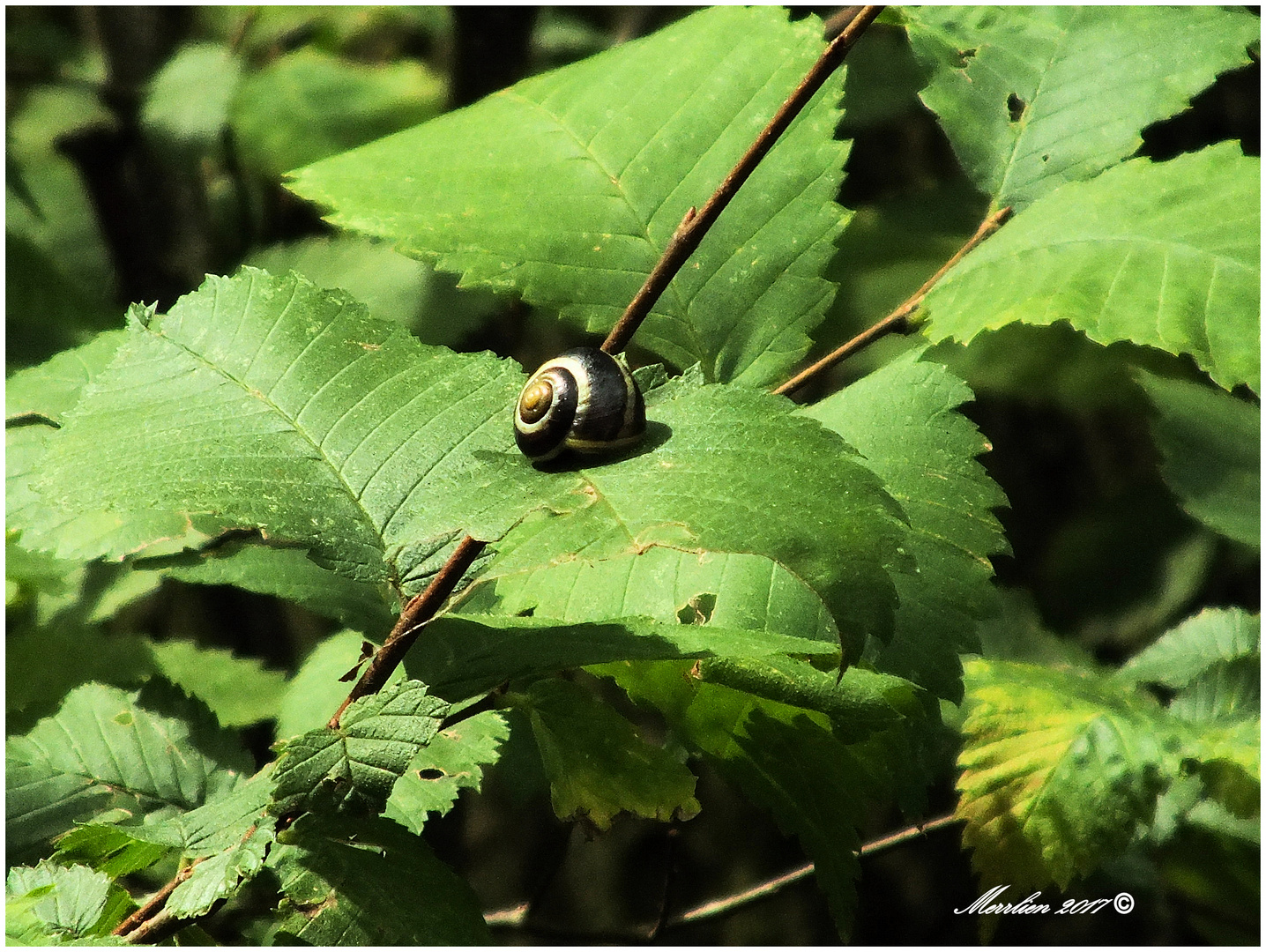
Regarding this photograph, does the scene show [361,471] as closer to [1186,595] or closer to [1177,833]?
[1177,833]

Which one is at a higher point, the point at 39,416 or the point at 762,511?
the point at 762,511

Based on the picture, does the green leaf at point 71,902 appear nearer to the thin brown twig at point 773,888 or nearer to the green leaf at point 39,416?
the green leaf at point 39,416

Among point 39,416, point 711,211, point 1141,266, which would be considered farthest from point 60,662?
point 1141,266

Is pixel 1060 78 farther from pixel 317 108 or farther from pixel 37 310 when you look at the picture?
pixel 317 108

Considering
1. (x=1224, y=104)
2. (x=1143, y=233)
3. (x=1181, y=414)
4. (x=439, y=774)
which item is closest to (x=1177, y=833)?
(x=1181, y=414)

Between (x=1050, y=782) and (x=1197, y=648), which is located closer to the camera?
(x=1050, y=782)

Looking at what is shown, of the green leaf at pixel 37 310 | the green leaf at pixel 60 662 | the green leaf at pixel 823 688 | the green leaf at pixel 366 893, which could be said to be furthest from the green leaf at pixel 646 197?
the green leaf at pixel 37 310
